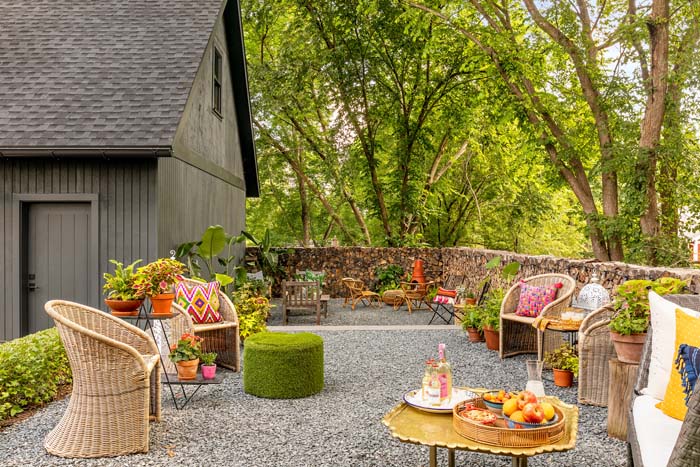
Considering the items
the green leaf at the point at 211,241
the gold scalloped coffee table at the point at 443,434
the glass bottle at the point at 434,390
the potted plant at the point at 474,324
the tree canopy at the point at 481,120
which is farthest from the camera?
the tree canopy at the point at 481,120

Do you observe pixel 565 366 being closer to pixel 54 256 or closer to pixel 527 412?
pixel 527 412

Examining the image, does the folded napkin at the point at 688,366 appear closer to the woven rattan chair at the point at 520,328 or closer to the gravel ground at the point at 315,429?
the gravel ground at the point at 315,429

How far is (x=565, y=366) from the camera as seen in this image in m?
5.98

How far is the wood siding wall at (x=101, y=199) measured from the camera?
25.0ft

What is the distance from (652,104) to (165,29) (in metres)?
8.28

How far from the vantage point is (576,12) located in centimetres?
1135

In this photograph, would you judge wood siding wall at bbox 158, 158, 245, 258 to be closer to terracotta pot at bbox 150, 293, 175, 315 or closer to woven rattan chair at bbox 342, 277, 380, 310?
terracotta pot at bbox 150, 293, 175, 315

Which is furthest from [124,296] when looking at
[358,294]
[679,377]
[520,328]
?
[358,294]

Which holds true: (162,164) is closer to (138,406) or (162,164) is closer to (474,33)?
(138,406)

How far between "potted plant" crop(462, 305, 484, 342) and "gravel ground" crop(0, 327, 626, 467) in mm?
1156

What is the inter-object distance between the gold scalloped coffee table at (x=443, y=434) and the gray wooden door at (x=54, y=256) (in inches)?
223

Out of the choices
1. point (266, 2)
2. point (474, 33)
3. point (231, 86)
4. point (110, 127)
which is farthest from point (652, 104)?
point (266, 2)

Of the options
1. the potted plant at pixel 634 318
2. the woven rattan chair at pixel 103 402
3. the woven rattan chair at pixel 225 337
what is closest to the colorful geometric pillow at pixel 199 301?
the woven rattan chair at pixel 225 337

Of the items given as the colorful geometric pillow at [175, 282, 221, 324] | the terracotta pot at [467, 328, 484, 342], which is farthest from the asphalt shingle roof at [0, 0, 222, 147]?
the terracotta pot at [467, 328, 484, 342]
